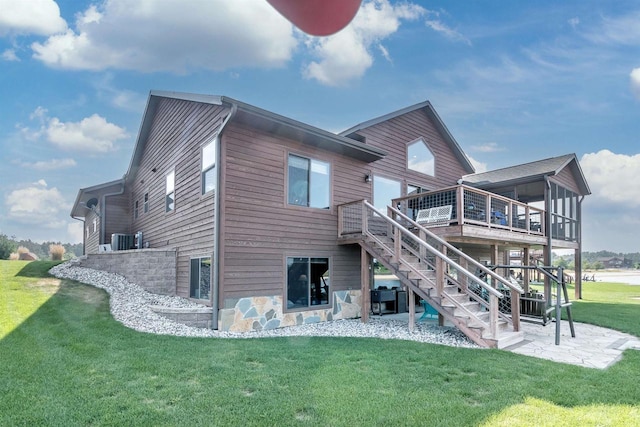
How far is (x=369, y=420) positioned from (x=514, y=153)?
2032 centimetres

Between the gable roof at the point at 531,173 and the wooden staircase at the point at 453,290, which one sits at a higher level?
the gable roof at the point at 531,173

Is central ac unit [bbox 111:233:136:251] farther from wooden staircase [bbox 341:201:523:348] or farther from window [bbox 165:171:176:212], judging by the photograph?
wooden staircase [bbox 341:201:523:348]

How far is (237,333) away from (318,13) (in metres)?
7.83

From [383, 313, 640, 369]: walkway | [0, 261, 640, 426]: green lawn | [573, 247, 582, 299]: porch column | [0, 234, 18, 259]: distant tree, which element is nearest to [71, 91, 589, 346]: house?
[383, 313, 640, 369]: walkway

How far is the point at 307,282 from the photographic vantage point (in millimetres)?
9359

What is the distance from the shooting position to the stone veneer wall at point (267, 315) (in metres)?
7.88

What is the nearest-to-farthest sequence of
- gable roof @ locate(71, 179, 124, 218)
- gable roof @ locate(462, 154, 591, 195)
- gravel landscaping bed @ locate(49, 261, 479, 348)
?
1. gravel landscaping bed @ locate(49, 261, 479, 348)
2. gable roof @ locate(462, 154, 591, 195)
3. gable roof @ locate(71, 179, 124, 218)

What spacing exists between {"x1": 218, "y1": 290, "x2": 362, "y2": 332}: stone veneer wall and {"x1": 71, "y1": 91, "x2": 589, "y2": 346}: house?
0.08 feet

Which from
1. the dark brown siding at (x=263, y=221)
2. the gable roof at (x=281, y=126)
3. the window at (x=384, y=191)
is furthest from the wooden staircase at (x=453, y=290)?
the gable roof at (x=281, y=126)

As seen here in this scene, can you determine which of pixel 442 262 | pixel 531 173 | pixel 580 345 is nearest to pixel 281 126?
pixel 442 262

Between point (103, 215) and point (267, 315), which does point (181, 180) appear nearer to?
point (267, 315)

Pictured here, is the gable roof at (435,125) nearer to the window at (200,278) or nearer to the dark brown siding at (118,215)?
the window at (200,278)

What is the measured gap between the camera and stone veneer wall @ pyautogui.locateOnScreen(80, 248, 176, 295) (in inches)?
402

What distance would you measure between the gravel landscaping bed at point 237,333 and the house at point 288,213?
337mm
